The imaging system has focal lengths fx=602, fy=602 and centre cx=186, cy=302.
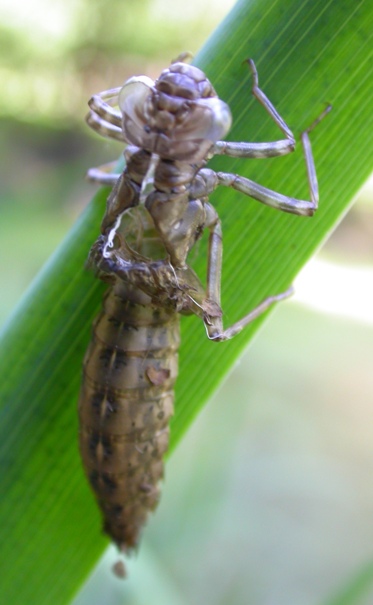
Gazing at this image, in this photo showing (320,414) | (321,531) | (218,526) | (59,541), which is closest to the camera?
(59,541)

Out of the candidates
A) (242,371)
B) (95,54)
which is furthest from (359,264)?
(95,54)

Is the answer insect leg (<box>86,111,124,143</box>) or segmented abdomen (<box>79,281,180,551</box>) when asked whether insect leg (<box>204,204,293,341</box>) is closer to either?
segmented abdomen (<box>79,281,180,551</box>)

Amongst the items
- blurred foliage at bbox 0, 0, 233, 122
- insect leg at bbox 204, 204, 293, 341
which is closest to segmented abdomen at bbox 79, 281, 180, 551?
insect leg at bbox 204, 204, 293, 341

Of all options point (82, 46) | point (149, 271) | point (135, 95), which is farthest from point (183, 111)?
point (82, 46)

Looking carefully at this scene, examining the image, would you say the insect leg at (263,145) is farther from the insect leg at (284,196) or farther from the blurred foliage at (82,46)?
the blurred foliage at (82,46)

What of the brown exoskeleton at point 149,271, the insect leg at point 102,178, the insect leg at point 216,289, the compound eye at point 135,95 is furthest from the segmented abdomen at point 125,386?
the compound eye at point 135,95

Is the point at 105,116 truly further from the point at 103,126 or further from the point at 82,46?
the point at 82,46

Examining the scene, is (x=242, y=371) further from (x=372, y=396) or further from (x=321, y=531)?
(x=321, y=531)
